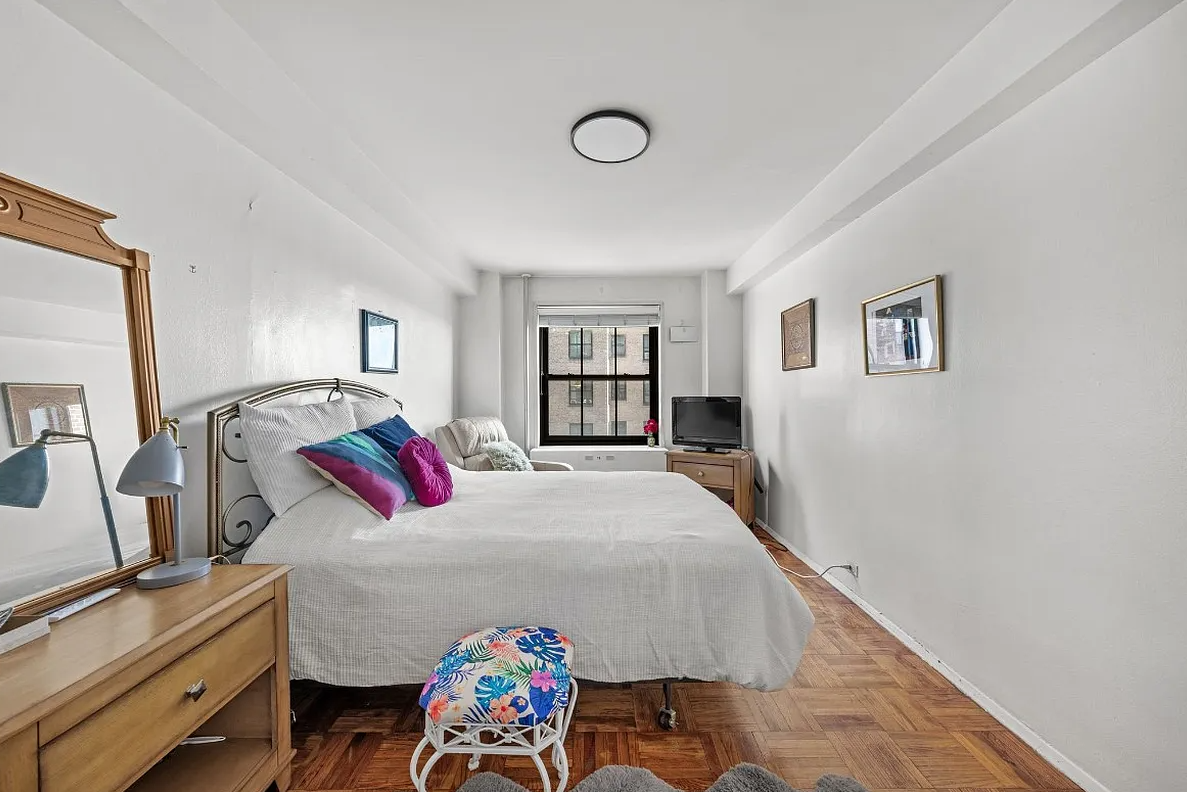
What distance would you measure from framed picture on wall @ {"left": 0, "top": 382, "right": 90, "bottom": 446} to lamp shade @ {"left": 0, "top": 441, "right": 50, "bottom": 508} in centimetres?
3

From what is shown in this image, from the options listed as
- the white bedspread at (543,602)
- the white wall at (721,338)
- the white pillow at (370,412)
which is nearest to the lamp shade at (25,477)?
the white bedspread at (543,602)

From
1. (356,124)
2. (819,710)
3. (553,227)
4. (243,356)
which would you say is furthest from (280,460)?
(553,227)

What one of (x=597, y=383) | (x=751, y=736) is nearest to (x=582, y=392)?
(x=597, y=383)

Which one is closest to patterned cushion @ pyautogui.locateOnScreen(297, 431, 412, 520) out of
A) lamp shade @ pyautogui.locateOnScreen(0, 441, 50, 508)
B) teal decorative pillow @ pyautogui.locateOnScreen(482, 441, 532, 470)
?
lamp shade @ pyautogui.locateOnScreen(0, 441, 50, 508)

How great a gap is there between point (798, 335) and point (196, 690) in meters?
3.83

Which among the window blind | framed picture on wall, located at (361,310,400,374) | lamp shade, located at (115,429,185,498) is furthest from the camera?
the window blind

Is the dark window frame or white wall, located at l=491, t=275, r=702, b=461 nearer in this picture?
white wall, located at l=491, t=275, r=702, b=461

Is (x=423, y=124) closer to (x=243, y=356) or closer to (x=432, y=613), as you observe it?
(x=243, y=356)

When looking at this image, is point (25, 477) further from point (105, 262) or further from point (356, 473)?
point (356, 473)

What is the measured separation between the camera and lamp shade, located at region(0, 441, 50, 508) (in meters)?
1.20

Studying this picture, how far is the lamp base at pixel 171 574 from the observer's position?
1406 millimetres

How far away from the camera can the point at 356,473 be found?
7.07 ft

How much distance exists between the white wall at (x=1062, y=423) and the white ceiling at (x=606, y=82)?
523 millimetres

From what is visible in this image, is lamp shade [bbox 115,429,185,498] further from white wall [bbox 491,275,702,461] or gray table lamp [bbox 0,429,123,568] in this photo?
white wall [bbox 491,275,702,461]
